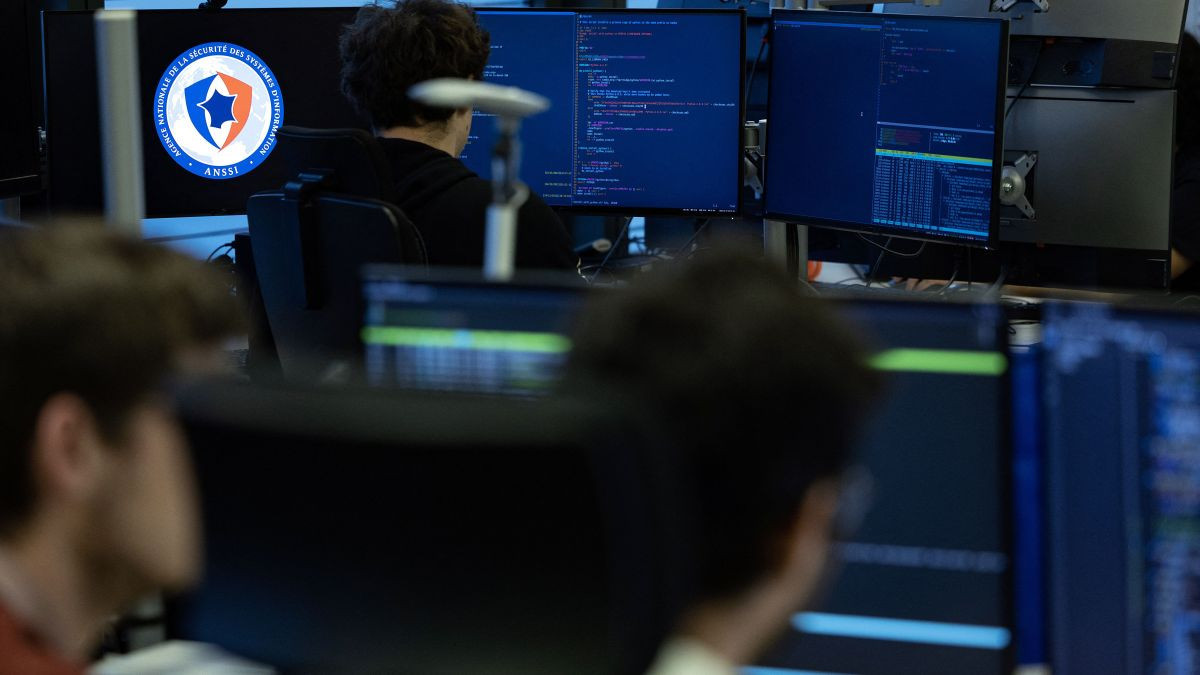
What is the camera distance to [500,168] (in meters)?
1.45

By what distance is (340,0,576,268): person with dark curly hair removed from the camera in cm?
229

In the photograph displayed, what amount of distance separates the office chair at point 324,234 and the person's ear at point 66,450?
4.05 ft

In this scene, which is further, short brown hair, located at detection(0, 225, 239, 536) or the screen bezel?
the screen bezel

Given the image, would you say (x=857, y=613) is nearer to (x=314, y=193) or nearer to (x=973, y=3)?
(x=314, y=193)

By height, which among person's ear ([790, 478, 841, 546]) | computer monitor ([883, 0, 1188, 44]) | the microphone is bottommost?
person's ear ([790, 478, 841, 546])

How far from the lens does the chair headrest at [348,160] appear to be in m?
2.16

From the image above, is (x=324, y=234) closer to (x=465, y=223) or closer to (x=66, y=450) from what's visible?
(x=465, y=223)

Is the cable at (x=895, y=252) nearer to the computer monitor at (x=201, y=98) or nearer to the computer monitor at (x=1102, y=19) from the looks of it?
the computer monitor at (x=1102, y=19)

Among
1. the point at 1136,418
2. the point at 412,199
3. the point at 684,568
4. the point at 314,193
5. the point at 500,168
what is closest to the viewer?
the point at 684,568

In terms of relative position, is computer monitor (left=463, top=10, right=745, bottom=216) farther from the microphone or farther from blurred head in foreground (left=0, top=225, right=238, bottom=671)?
blurred head in foreground (left=0, top=225, right=238, bottom=671)

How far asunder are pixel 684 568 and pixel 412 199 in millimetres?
1694

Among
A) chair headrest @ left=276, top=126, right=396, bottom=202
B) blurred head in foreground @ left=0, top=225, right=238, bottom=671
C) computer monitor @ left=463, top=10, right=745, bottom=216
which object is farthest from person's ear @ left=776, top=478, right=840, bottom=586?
computer monitor @ left=463, top=10, right=745, bottom=216

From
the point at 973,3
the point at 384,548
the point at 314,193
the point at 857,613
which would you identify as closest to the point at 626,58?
the point at 973,3

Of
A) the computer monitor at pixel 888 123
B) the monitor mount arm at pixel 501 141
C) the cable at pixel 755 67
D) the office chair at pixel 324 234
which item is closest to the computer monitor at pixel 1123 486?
the monitor mount arm at pixel 501 141
